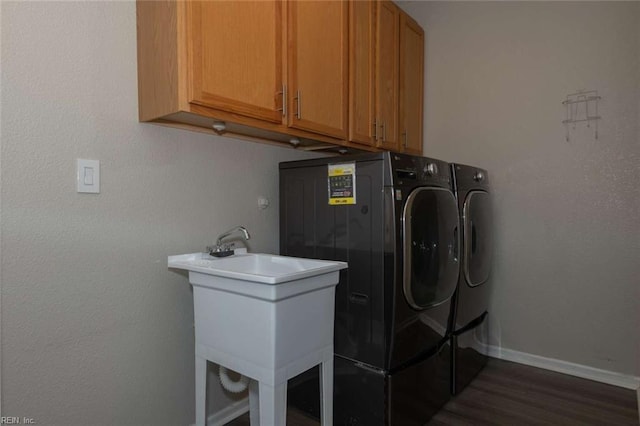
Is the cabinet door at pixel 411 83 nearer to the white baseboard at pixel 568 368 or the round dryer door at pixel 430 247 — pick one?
the round dryer door at pixel 430 247

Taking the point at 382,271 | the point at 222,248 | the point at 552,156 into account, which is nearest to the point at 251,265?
the point at 222,248

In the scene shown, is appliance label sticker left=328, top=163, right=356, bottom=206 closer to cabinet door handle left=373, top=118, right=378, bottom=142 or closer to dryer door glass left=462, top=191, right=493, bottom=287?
cabinet door handle left=373, top=118, right=378, bottom=142

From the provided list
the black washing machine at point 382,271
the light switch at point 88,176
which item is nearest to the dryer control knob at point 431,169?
the black washing machine at point 382,271

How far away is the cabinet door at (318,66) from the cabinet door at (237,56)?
0.30ft

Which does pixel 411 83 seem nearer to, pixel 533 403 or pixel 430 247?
pixel 430 247

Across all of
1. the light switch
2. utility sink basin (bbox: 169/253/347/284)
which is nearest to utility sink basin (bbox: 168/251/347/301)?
utility sink basin (bbox: 169/253/347/284)

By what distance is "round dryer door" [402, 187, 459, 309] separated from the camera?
5.32ft

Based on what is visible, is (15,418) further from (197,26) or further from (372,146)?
(372,146)

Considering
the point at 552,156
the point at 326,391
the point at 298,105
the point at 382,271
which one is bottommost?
the point at 326,391

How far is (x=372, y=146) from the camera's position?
2.24 m

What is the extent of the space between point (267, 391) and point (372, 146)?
1.49m

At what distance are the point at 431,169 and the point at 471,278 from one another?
2.51 feet

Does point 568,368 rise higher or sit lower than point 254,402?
lower

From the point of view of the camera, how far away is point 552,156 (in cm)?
234
